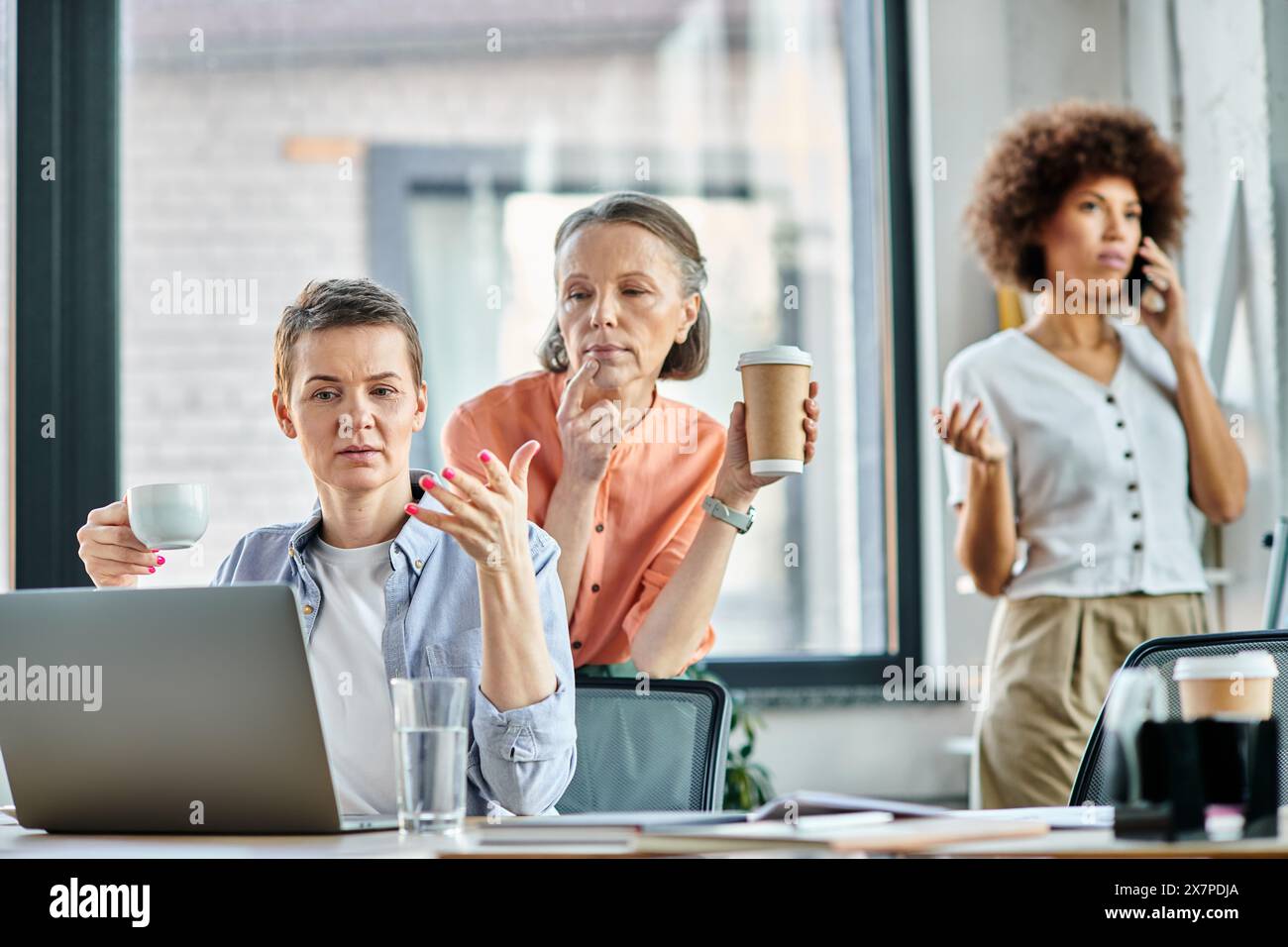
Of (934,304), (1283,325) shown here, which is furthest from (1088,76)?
(1283,325)

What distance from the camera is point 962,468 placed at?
107 inches

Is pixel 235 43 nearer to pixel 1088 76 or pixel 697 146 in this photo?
pixel 697 146

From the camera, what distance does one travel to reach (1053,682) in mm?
2576

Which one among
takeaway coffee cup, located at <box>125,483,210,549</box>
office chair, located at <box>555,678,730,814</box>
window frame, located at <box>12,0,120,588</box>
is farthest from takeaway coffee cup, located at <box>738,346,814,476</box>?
window frame, located at <box>12,0,120,588</box>

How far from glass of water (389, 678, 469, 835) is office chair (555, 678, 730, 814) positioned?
1.79 feet

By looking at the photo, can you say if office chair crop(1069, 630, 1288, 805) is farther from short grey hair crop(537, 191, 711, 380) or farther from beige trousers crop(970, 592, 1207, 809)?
beige trousers crop(970, 592, 1207, 809)

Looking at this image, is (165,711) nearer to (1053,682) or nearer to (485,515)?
(485,515)

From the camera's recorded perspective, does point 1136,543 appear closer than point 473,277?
Yes

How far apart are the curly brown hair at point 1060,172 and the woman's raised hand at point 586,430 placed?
1.24m

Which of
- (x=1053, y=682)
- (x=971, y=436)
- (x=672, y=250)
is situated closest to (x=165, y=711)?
(x=672, y=250)

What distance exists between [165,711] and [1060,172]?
7.32ft

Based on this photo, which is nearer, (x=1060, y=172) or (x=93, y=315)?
(x=1060, y=172)

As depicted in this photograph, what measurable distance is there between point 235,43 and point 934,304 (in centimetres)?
206

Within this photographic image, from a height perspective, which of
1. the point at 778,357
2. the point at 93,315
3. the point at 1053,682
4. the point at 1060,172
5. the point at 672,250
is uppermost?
the point at 1060,172
